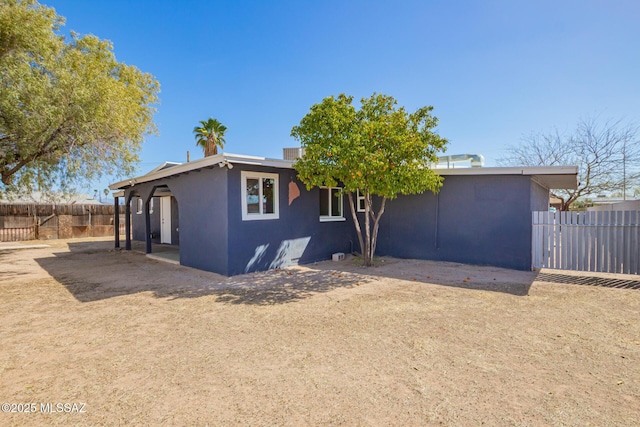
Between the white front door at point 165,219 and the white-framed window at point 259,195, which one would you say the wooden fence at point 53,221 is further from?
the white-framed window at point 259,195

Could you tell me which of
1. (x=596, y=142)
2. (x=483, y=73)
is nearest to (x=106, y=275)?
(x=483, y=73)

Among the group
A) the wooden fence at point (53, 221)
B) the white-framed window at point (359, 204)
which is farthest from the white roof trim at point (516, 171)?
the wooden fence at point (53, 221)

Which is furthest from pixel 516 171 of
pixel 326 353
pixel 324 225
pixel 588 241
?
pixel 326 353

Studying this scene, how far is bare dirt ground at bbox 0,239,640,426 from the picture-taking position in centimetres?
239

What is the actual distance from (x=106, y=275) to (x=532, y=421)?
8660mm

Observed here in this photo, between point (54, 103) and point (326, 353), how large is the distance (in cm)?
887

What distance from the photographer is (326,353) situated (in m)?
3.38

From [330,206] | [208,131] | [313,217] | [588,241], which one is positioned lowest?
[588,241]

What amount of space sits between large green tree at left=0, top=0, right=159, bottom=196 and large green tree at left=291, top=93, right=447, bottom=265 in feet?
17.8

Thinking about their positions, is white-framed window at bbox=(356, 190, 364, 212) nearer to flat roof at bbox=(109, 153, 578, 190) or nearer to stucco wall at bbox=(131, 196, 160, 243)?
flat roof at bbox=(109, 153, 578, 190)

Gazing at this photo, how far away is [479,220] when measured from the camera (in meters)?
8.51

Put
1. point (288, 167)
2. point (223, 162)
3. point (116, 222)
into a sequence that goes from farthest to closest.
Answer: point (116, 222), point (288, 167), point (223, 162)

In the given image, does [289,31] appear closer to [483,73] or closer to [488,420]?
[483,73]

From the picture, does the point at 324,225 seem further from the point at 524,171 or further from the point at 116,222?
the point at 116,222
